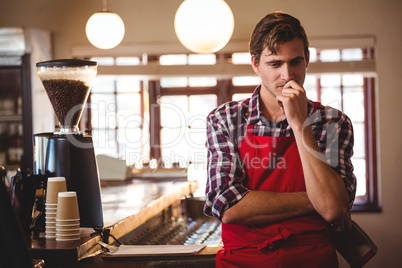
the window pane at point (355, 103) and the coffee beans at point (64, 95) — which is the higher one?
the window pane at point (355, 103)

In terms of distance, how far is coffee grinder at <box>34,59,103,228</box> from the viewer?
1.90m

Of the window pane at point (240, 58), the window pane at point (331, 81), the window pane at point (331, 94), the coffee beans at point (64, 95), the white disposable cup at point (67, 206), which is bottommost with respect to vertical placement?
the white disposable cup at point (67, 206)

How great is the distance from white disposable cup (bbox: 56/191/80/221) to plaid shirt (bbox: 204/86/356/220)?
20.6 inches

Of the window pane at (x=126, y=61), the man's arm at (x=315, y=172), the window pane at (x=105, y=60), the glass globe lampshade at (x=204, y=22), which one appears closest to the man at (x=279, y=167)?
the man's arm at (x=315, y=172)

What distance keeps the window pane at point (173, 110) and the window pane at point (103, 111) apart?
0.61 meters

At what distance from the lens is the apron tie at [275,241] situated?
4.59 feet

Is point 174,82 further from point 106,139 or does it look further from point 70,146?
point 70,146

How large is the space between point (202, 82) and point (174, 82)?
1.08 ft

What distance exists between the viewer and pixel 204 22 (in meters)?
2.88

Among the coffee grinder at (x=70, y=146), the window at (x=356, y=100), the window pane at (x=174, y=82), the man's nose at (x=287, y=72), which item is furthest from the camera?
the window pane at (x=174, y=82)

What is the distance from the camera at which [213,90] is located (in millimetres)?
5559

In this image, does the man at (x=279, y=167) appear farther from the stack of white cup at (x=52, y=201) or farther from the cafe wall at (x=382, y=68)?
the cafe wall at (x=382, y=68)

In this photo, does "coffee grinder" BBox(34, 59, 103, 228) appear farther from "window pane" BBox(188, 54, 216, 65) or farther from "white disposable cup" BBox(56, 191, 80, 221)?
"window pane" BBox(188, 54, 216, 65)

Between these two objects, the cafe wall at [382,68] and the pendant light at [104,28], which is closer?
the pendant light at [104,28]
